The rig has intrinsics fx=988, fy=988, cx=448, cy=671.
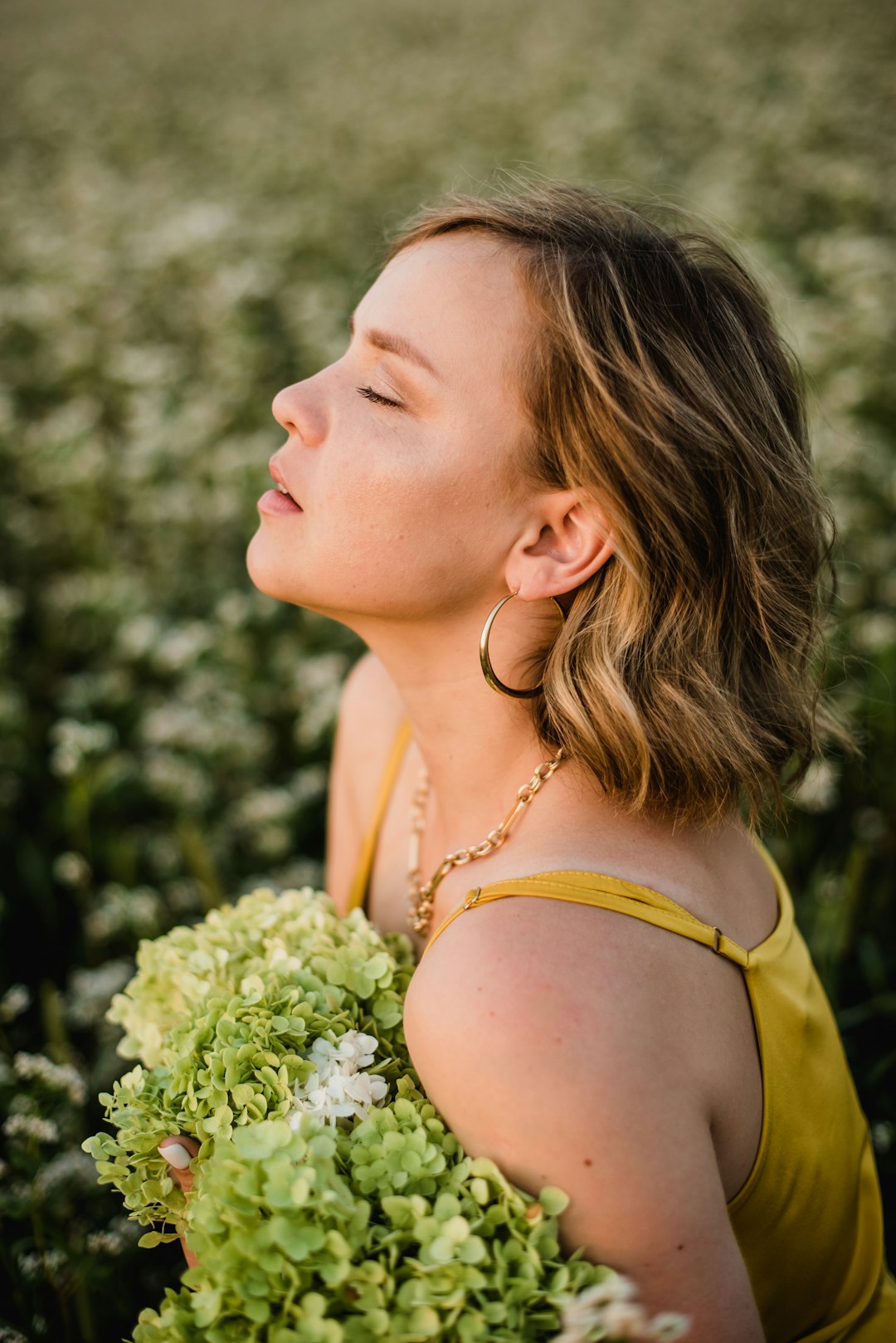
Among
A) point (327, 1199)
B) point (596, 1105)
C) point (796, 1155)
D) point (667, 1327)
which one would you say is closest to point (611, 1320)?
point (667, 1327)

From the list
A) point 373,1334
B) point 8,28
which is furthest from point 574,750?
point 8,28

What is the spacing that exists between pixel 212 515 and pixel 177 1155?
10.0 ft

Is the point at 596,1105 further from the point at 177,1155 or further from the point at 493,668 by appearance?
the point at 493,668

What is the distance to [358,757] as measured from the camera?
237 centimetres

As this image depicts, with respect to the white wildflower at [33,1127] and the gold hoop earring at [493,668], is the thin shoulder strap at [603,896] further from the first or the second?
the white wildflower at [33,1127]

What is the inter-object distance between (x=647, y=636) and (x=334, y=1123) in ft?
2.76

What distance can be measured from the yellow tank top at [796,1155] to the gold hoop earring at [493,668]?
14.4 inches

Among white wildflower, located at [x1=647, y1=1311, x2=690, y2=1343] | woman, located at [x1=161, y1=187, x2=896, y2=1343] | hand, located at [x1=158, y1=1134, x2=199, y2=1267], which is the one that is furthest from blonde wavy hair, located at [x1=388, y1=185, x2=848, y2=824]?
hand, located at [x1=158, y1=1134, x2=199, y2=1267]

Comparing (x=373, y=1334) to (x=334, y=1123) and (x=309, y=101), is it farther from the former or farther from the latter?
(x=309, y=101)

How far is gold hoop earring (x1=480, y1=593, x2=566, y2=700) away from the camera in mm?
1600

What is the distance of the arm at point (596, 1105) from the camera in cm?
114

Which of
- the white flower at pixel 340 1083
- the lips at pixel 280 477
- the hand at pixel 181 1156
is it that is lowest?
the hand at pixel 181 1156

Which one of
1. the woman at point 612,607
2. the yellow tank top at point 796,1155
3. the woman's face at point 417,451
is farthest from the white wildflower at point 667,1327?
the woman's face at point 417,451

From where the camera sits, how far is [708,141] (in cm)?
840
